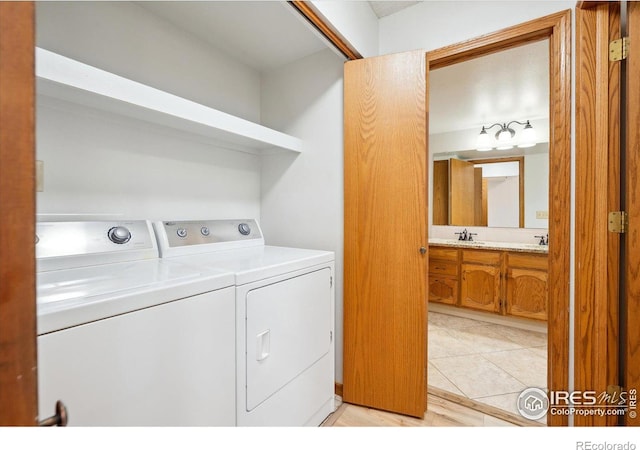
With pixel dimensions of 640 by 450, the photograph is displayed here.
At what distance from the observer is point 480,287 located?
319 centimetres

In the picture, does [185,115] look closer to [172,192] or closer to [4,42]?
[172,192]

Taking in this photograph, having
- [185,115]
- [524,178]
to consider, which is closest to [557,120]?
[185,115]

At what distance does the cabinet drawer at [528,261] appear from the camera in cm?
284

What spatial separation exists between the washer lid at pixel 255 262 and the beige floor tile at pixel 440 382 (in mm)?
1272

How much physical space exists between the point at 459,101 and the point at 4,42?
11.2 ft

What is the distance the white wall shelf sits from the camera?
1.00 meters

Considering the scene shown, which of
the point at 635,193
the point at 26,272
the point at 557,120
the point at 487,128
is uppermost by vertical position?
the point at 487,128

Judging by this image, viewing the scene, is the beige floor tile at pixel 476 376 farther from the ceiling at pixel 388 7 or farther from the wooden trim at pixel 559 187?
the ceiling at pixel 388 7

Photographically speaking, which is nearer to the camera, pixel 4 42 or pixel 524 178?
pixel 4 42

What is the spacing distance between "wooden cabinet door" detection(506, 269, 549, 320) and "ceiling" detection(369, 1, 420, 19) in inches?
106

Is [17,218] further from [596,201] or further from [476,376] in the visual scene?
[476,376]

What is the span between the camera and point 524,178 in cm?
345

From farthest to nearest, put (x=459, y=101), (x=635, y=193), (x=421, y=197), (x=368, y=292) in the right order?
(x=459, y=101), (x=368, y=292), (x=421, y=197), (x=635, y=193)

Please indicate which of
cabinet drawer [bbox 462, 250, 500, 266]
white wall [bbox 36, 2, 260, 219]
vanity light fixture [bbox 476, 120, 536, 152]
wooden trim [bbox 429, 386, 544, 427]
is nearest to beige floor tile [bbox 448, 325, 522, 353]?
cabinet drawer [bbox 462, 250, 500, 266]
